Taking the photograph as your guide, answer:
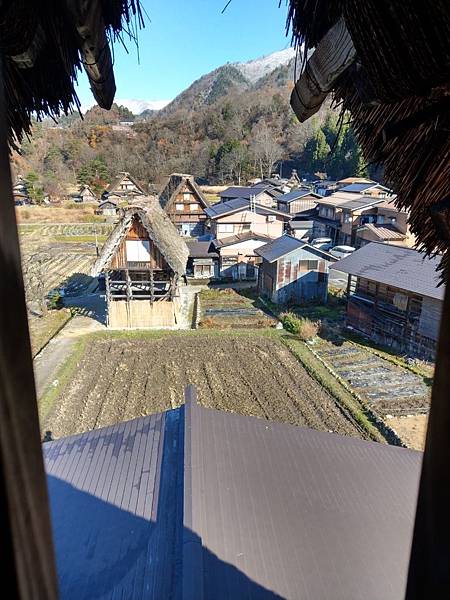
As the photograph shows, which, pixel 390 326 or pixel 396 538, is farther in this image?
pixel 390 326

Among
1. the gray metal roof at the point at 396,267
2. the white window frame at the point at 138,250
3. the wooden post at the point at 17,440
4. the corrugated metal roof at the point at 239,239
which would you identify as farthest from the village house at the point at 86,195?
the wooden post at the point at 17,440

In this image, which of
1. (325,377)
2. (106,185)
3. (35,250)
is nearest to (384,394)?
(325,377)


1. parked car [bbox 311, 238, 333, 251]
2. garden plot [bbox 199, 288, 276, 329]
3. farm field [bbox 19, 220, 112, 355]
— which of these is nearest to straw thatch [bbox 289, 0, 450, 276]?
farm field [bbox 19, 220, 112, 355]

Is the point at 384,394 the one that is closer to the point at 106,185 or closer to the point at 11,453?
the point at 11,453

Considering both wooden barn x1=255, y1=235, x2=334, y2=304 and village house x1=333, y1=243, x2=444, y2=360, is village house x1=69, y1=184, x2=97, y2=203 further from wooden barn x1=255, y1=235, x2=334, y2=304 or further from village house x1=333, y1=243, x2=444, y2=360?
village house x1=333, y1=243, x2=444, y2=360

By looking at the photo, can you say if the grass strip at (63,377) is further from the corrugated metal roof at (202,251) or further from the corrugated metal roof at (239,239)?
the corrugated metal roof at (239,239)

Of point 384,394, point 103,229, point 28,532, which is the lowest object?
point 384,394
